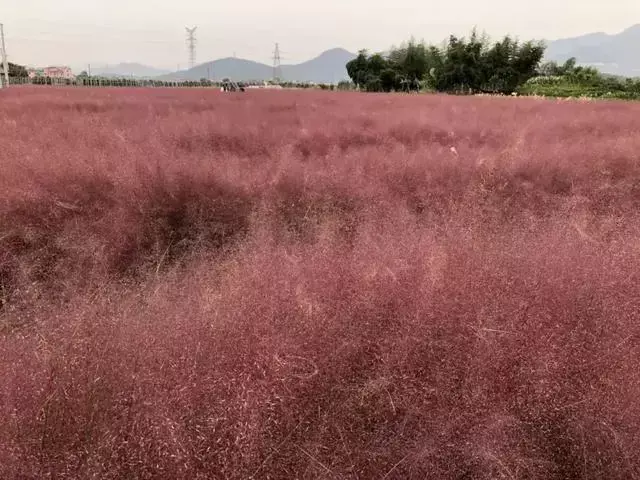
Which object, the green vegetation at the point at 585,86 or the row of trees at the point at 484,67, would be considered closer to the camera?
the green vegetation at the point at 585,86

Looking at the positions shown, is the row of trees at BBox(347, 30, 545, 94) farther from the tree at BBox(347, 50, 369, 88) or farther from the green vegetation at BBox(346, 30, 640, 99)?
the tree at BBox(347, 50, 369, 88)

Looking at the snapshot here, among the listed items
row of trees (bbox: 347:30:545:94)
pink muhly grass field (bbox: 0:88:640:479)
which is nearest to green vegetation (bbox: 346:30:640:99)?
row of trees (bbox: 347:30:545:94)

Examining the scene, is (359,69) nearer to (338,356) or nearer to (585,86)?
(585,86)

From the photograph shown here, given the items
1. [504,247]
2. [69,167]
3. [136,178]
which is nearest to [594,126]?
[504,247]

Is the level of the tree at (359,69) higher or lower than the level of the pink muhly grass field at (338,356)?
higher

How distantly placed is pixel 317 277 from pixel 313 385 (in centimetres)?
68

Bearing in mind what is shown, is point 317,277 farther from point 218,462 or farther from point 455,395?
point 218,462

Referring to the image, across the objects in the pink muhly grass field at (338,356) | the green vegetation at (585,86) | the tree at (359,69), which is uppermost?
the tree at (359,69)

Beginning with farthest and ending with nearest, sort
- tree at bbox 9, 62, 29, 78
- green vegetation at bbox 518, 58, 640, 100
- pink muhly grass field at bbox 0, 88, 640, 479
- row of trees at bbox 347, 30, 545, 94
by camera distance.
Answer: tree at bbox 9, 62, 29, 78
row of trees at bbox 347, 30, 545, 94
green vegetation at bbox 518, 58, 640, 100
pink muhly grass field at bbox 0, 88, 640, 479

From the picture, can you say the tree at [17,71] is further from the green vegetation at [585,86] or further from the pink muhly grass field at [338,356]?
the pink muhly grass field at [338,356]

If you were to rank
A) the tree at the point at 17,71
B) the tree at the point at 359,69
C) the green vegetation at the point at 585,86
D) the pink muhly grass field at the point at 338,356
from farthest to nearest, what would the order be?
the tree at the point at 17,71 → the tree at the point at 359,69 → the green vegetation at the point at 585,86 → the pink muhly grass field at the point at 338,356

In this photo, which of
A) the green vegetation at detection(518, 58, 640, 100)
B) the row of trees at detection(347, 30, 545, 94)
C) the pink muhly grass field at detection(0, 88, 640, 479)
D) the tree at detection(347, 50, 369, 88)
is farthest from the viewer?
the tree at detection(347, 50, 369, 88)

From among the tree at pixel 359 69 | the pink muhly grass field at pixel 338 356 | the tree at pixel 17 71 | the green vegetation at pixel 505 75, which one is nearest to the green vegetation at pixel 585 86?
the green vegetation at pixel 505 75

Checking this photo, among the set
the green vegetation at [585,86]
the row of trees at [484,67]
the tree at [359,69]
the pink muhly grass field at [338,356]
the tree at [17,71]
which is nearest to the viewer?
the pink muhly grass field at [338,356]
